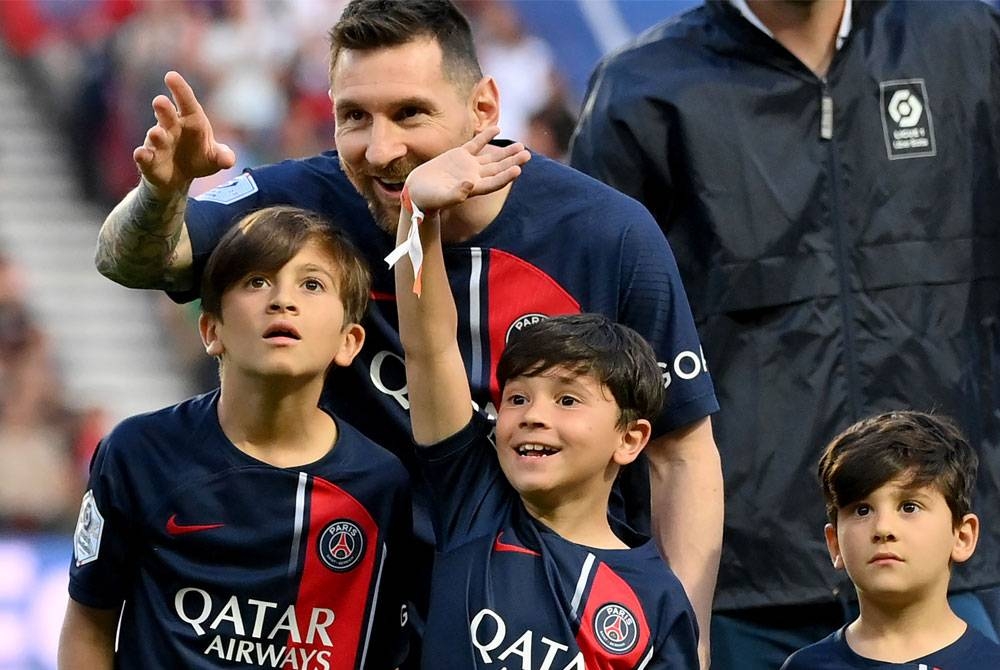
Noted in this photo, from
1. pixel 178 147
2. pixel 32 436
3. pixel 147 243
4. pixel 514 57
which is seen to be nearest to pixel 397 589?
pixel 147 243

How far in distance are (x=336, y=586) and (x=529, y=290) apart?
2.14 feet

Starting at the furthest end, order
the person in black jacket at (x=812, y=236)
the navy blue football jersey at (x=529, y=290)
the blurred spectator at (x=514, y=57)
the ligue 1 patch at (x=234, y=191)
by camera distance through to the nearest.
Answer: the blurred spectator at (x=514, y=57), the person in black jacket at (x=812, y=236), the ligue 1 patch at (x=234, y=191), the navy blue football jersey at (x=529, y=290)

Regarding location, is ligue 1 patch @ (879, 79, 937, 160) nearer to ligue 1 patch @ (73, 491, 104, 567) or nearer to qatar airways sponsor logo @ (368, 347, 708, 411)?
qatar airways sponsor logo @ (368, 347, 708, 411)

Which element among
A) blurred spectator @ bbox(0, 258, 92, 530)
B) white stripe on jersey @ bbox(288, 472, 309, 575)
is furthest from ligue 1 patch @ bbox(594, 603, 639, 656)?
blurred spectator @ bbox(0, 258, 92, 530)

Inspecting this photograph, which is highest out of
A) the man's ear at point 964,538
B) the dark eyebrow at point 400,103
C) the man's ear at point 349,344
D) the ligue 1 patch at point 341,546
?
the dark eyebrow at point 400,103

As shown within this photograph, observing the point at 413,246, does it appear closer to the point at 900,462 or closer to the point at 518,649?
the point at 518,649

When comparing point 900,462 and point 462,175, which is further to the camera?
point 900,462

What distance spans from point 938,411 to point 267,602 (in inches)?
57.3

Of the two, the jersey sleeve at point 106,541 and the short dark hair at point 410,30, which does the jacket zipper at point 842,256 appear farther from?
the jersey sleeve at point 106,541

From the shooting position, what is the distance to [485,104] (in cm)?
364

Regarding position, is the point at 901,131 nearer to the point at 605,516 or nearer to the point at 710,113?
the point at 710,113

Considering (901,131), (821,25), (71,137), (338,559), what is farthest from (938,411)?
(71,137)

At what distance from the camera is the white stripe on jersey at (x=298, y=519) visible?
10.4ft

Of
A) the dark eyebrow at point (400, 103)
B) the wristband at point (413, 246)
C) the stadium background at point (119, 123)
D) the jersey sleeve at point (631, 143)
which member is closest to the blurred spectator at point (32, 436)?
the stadium background at point (119, 123)
